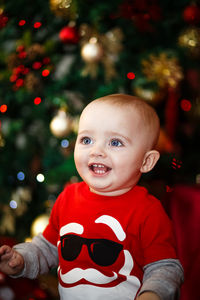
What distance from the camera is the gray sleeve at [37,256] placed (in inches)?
25.9

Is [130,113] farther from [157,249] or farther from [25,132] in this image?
[25,132]

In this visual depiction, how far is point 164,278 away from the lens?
0.53 m

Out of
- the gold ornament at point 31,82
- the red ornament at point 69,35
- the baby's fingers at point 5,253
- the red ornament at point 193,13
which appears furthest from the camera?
the gold ornament at point 31,82

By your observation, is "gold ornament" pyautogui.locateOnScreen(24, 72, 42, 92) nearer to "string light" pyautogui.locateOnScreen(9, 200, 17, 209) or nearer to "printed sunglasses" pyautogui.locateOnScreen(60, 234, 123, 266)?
"string light" pyautogui.locateOnScreen(9, 200, 17, 209)

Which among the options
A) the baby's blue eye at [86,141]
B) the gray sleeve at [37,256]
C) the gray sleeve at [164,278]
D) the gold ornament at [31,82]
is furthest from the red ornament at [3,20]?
the gray sleeve at [164,278]

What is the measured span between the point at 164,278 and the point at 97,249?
13cm

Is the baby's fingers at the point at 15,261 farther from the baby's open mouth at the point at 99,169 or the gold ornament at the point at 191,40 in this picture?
the gold ornament at the point at 191,40

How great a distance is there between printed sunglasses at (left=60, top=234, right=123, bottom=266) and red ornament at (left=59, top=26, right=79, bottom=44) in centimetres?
82

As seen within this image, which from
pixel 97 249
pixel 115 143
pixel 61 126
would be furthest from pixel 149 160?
pixel 61 126

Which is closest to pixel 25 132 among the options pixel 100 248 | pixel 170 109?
pixel 170 109

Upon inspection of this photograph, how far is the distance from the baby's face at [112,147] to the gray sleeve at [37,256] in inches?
8.1

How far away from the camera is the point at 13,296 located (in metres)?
1.17

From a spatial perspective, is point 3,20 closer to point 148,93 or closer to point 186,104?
point 148,93

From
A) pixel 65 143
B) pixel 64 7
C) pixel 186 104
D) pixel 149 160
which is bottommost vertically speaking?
pixel 186 104
